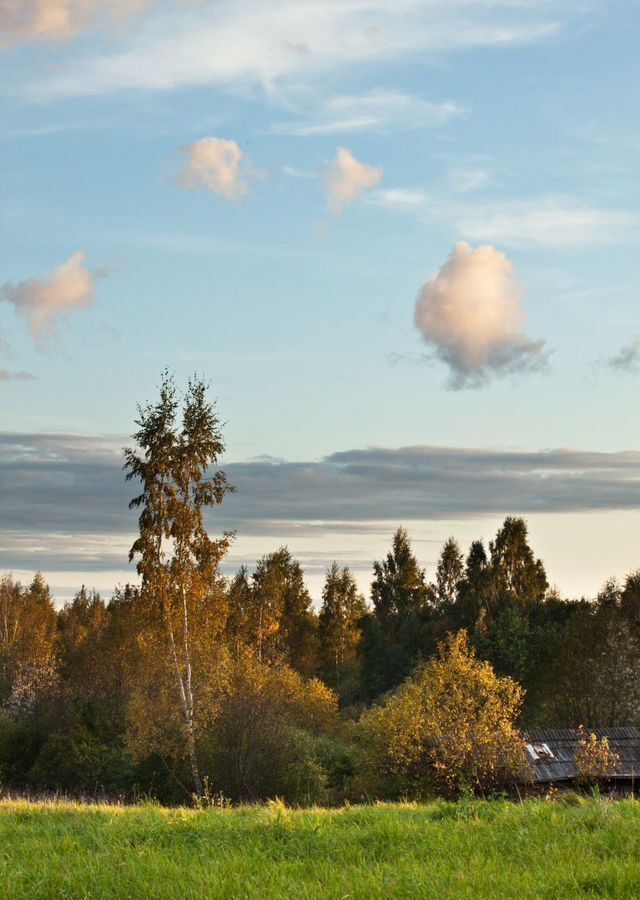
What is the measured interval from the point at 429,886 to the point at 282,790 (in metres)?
31.0

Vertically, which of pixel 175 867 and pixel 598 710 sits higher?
pixel 175 867

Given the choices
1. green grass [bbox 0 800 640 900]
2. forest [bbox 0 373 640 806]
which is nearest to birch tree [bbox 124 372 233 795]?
forest [bbox 0 373 640 806]

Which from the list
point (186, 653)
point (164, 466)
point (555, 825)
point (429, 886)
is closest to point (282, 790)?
point (186, 653)

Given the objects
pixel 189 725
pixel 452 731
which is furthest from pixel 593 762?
pixel 189 725

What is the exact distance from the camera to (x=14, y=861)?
36.3 feet

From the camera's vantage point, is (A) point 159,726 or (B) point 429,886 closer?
(B) point 429,886

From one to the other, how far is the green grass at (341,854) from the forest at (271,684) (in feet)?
60.8

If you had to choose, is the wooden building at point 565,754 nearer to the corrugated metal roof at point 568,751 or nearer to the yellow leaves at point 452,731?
the corrugated metal roof at point 568,751

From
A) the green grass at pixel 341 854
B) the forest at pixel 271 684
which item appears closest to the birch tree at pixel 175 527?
the forest at pixel 271 684

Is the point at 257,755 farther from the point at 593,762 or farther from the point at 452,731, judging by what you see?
the point at 593,762

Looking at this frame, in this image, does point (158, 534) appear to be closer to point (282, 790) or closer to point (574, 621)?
point (282, 790)

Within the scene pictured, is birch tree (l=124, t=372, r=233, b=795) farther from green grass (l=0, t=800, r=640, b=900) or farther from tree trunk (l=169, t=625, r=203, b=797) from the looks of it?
green grass (l=0, t=800, r=640, b=900)

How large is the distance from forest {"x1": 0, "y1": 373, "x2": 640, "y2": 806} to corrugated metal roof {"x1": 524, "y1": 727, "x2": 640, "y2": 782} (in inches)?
65.8

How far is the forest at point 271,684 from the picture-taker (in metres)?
36.7
